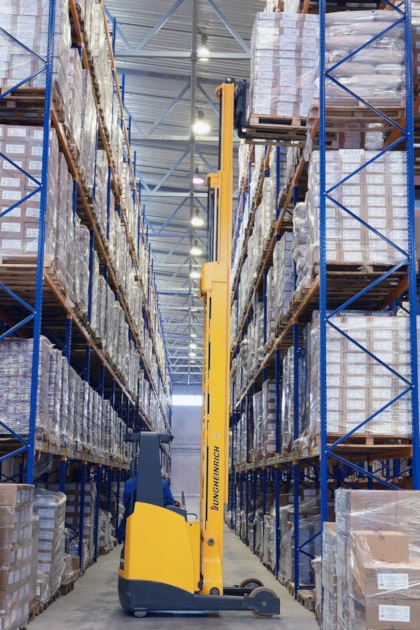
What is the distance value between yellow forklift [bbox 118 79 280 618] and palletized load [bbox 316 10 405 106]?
4.54 feet

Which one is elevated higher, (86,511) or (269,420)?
(269,420)

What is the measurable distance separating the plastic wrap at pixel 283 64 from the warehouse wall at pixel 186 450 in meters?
34.3

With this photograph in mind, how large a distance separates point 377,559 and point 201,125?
14.9 m

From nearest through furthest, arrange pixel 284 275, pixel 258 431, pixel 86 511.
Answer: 1. pixel 284 275
2. pixel 86 511
3. pixel 258 431

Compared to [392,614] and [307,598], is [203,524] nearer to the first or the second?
[307,598]

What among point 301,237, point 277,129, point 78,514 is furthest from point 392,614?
point 78,514

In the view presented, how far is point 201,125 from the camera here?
18156mm

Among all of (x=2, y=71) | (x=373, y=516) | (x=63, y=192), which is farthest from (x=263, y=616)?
(x=2, y=71)

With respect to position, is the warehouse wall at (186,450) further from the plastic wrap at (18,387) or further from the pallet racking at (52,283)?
the plastic wrap at (18,387)

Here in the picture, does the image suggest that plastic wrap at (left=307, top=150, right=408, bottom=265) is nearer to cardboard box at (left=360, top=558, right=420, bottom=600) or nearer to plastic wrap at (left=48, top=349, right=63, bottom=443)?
plastic wrap at (left=48, top=349, right=63, bottom=443)

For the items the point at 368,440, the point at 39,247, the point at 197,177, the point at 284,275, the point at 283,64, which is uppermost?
the point at 197,177

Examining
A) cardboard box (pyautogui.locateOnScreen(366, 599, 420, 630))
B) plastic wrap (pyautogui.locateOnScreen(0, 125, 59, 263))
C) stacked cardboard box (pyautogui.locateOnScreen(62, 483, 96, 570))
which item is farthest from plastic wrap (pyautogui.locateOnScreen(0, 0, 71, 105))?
stacked cardboard box (pyautogui.locateOnScreen(62, 483, 96, 570))

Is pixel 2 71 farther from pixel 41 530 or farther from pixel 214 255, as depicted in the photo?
pixel 41 530

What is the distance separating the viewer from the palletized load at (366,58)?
708 centimetres
